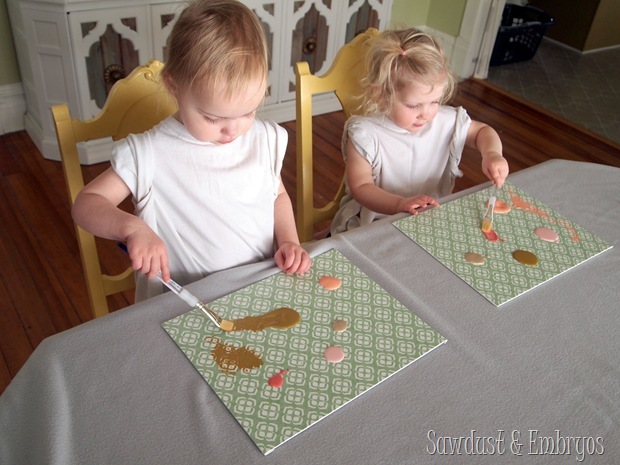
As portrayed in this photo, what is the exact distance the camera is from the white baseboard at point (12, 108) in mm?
2367

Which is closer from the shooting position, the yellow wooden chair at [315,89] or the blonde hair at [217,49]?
the blonde hair at [217,49]

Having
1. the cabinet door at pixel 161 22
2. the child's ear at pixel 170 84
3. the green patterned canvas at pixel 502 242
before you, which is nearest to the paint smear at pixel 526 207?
the green patterned canvas at pixel 502 242

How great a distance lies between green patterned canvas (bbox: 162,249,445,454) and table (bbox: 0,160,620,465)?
0.02m

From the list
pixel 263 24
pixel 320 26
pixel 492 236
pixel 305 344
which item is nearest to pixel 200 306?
pixel 305 344

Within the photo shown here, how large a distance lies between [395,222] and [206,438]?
1.64 feet

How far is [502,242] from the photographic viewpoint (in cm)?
91

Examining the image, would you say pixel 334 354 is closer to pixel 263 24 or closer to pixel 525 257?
pixel 525 257

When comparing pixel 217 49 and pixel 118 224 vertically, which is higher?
pixel 217 49

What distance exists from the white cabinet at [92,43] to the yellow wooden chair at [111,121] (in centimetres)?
117

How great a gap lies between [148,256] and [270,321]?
18 centimetres

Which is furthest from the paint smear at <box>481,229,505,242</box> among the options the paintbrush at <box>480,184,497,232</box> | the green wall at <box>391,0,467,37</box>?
the green wall at <box>391,0,467,37</box>

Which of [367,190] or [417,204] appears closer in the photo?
[417,204]

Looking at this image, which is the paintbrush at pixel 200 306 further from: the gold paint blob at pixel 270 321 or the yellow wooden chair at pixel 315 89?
the yellow wooden chair at pixel 315 89

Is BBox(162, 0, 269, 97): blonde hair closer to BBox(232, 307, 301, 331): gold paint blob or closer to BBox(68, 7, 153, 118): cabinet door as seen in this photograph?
BBox(232, 307, 301, 331): gold paint blob
